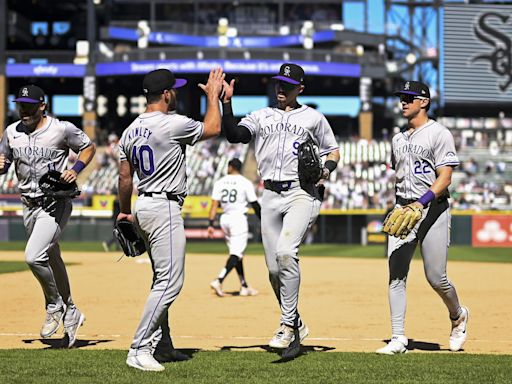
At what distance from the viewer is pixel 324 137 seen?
8688 millimetres

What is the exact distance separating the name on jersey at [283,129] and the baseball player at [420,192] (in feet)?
2.91

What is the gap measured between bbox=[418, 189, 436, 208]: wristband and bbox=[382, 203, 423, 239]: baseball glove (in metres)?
0.06

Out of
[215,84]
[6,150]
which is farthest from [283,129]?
[6,150]

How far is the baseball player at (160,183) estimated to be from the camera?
754 centimetres

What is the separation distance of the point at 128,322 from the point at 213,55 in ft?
→ 142

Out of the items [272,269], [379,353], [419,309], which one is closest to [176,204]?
[272,269]

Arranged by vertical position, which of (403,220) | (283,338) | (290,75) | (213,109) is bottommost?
(283,338)

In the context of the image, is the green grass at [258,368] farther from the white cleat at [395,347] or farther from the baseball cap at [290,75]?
the baseball cap at [290,75]

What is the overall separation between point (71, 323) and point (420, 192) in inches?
133

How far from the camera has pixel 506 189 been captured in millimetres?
42406

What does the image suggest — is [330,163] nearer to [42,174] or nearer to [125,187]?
[125,187]

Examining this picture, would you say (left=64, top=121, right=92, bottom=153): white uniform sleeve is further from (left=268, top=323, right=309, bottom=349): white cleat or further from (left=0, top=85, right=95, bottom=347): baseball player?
(left=268, top=323, right=309, bottom=349): white cleat

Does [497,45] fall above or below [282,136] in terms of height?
above

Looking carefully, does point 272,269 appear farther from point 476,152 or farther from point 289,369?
point 476,152
